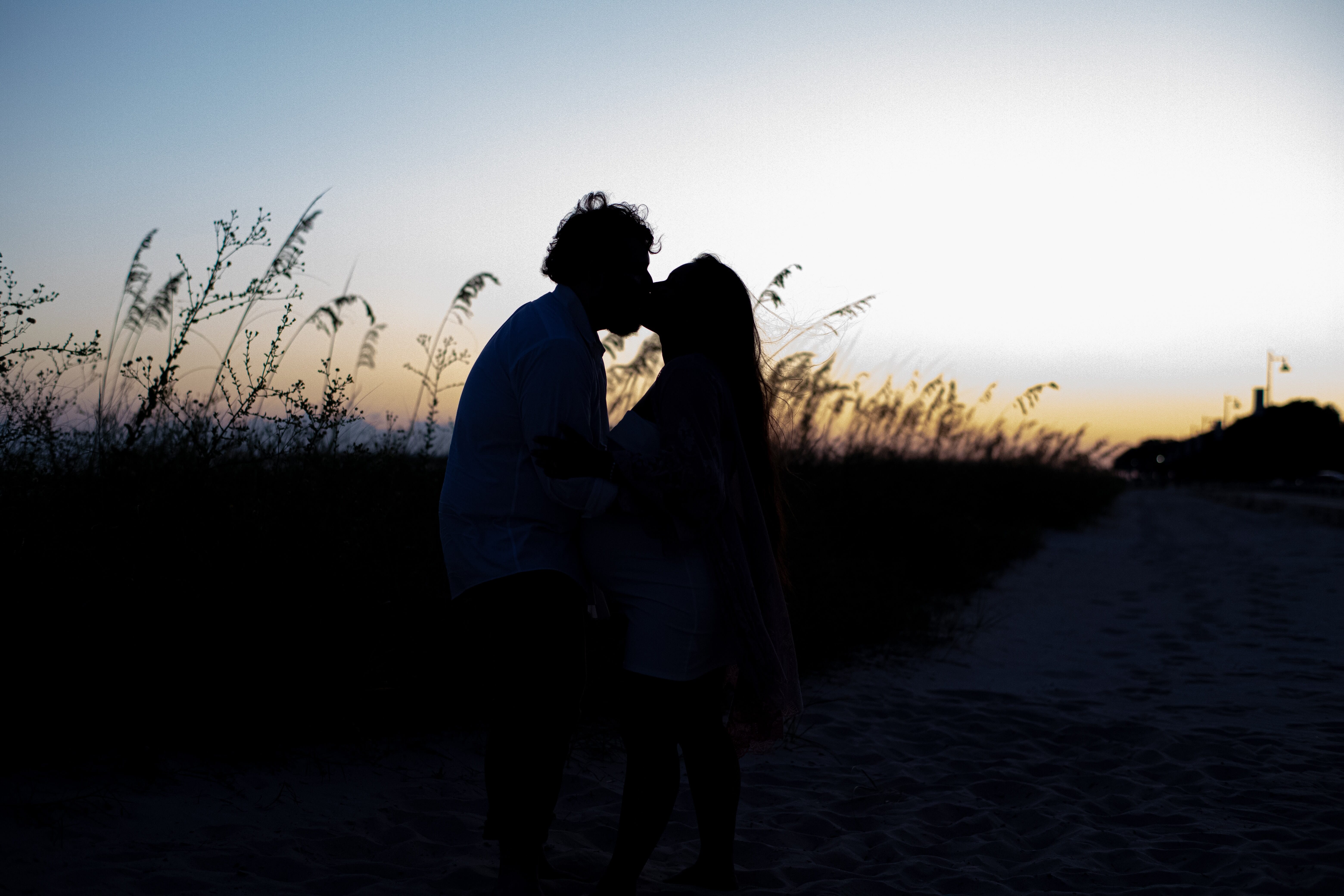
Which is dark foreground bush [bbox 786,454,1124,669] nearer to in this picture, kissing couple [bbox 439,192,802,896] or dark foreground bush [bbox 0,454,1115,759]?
dark foreground bush [bbox 0,454,1115,759]

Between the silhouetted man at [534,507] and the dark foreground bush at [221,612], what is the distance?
4.70ft

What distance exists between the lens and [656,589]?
7.52 ft

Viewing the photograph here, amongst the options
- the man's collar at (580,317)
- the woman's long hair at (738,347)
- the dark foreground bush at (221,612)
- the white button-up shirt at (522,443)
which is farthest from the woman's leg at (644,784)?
the dark foreground bush at (221,612)

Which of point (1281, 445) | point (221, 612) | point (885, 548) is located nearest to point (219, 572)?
point (221, 612)

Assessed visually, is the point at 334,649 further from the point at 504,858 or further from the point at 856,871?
the point at 856,871

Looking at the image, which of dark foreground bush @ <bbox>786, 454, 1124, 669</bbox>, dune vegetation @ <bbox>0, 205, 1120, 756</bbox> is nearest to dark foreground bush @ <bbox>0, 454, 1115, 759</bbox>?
dune vegetation @ <bbox>0, 205, 1120, 756</bbox>

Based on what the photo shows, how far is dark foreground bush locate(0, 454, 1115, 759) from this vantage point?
3.13m

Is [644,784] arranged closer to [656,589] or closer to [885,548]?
[656,589]

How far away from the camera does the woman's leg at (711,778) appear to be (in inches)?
93.3

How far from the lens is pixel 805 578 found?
619cm

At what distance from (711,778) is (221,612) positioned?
1.98m

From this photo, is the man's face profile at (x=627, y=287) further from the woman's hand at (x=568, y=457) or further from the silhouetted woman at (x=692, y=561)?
the woman's hand at (x=568, y=457)

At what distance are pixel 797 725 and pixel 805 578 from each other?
1.74 metres

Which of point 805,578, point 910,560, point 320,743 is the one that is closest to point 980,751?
point 805,578
